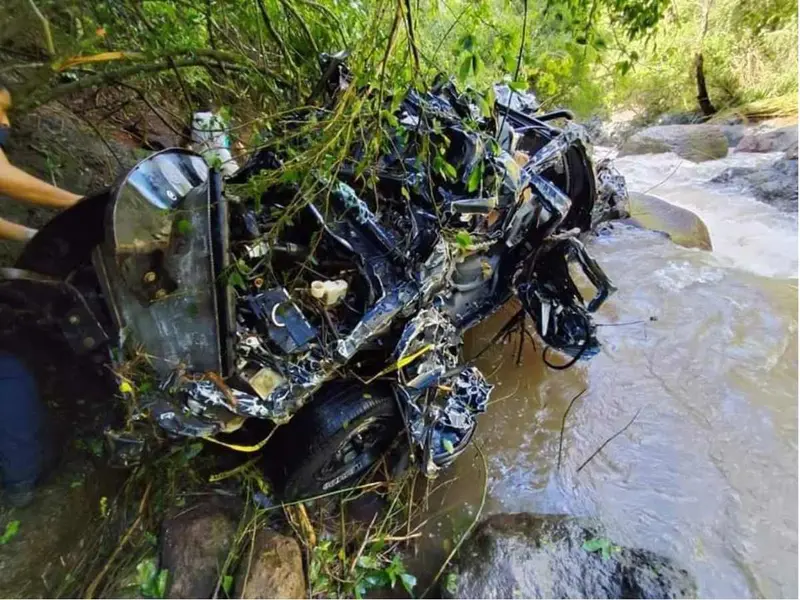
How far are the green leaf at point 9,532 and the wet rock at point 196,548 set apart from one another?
72 cm

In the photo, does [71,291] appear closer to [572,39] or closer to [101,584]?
→ [101,584]

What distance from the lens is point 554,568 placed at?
8.75ft

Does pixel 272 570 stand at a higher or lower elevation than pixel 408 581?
higher

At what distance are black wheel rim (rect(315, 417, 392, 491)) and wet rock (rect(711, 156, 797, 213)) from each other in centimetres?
833

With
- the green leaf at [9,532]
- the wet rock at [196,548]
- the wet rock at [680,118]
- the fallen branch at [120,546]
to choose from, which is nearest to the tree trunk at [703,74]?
the wet rock at [680,118]

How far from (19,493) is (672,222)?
311 inches

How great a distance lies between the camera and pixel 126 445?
219cm

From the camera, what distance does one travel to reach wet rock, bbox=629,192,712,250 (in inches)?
267

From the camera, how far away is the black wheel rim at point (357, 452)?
8.59 ft

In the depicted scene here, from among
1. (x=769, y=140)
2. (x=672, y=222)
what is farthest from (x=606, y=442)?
(x=769, y=140)

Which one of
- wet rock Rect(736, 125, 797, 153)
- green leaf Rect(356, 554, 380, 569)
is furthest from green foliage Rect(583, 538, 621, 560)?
wet rock Rect(736, 125, 797, 153)

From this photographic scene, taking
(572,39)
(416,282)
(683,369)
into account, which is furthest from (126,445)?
(683,369)

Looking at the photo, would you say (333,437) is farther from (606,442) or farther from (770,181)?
(770,181)

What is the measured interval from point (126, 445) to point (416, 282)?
62.7 inches
